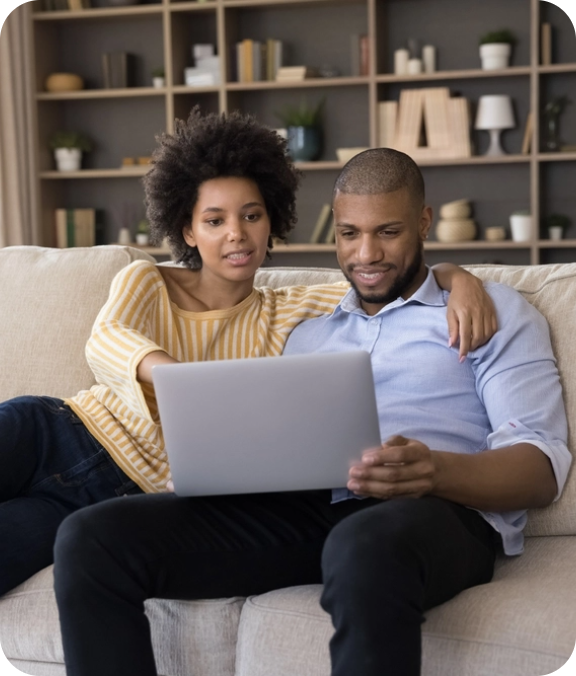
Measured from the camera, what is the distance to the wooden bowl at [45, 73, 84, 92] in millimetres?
4676

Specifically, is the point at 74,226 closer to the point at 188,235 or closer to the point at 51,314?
the point at 51,314

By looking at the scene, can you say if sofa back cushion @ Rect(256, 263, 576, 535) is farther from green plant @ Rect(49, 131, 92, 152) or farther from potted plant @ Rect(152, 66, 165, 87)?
green plant @ Rect(49, 131, 92, 152)

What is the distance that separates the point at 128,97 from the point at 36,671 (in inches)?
147

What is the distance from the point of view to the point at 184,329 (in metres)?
1.81

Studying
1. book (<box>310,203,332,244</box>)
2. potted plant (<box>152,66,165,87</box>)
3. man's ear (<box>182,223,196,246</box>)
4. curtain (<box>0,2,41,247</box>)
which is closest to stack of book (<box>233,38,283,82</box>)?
potted plant (<box>152,66,165,87</box>)

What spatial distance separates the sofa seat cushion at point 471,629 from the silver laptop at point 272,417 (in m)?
0.22

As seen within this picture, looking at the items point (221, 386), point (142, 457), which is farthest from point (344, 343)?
point (221, 386)

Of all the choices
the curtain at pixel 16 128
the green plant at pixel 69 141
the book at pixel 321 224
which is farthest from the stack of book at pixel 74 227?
the book at pixel 321 224

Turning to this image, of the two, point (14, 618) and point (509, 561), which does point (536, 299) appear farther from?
point (14, 618)

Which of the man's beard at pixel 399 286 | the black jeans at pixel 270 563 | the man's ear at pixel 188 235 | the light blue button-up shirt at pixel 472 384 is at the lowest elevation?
the black jeans at pixel 270 563

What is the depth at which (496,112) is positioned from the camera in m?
4.23

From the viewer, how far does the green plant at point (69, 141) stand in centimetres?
Result: 471

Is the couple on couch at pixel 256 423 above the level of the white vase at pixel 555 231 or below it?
below

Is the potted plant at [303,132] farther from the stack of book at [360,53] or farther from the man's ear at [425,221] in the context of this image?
the man's ear at [425,221]
